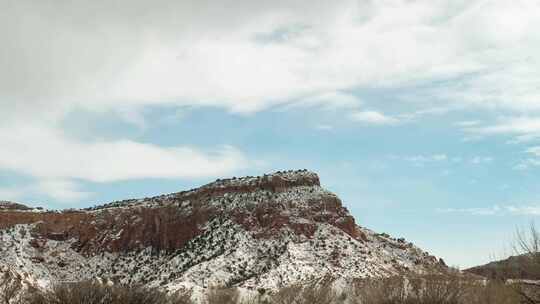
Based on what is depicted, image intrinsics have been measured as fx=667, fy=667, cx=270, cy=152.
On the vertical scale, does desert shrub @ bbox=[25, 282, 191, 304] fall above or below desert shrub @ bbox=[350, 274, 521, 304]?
below

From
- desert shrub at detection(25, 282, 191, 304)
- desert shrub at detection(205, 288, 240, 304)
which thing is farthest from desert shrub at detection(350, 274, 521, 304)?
desert shrub at detection(205, 288, 240, 304)

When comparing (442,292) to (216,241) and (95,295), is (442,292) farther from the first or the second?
(216,241)

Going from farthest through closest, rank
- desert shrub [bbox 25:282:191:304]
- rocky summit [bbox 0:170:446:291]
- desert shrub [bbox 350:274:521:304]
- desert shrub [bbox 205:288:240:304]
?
rocky summit [bbox 0:170:446:291] → desert shrub [bbox 205:288:240:304] → desert shrub [bbox 350:274:521:304] → desert shrub [bbox 25:282:191:304]

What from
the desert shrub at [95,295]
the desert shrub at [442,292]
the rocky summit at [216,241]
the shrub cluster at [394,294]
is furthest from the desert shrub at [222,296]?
the desert shrub at [442,292]

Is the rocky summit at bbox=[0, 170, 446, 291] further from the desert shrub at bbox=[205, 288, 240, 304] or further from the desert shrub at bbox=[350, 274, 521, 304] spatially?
the desert shrub at bbox=[350, 274, 521, 304]

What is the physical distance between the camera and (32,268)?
273 ft

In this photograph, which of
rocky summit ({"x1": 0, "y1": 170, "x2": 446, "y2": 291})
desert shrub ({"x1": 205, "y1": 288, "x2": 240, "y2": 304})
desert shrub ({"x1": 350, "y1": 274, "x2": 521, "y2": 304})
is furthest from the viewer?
rocky summit ({"x1": 0, "y1": 170, "x2": 446, "y2": 291})

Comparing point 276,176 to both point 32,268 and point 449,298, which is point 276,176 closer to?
point 32,268

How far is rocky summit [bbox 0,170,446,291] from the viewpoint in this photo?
243 ft

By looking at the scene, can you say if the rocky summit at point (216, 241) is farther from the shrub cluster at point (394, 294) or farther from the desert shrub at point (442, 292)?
the desert shrub at point (442, 292)

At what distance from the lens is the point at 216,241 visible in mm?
81938

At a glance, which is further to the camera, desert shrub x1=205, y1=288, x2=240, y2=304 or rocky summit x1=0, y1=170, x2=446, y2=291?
rocky summit x1=0, y1=170, x2=446, y2=291

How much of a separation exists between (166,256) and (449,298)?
52.0 metres

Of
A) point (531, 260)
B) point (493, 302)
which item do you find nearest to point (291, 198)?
point (493, 302)
